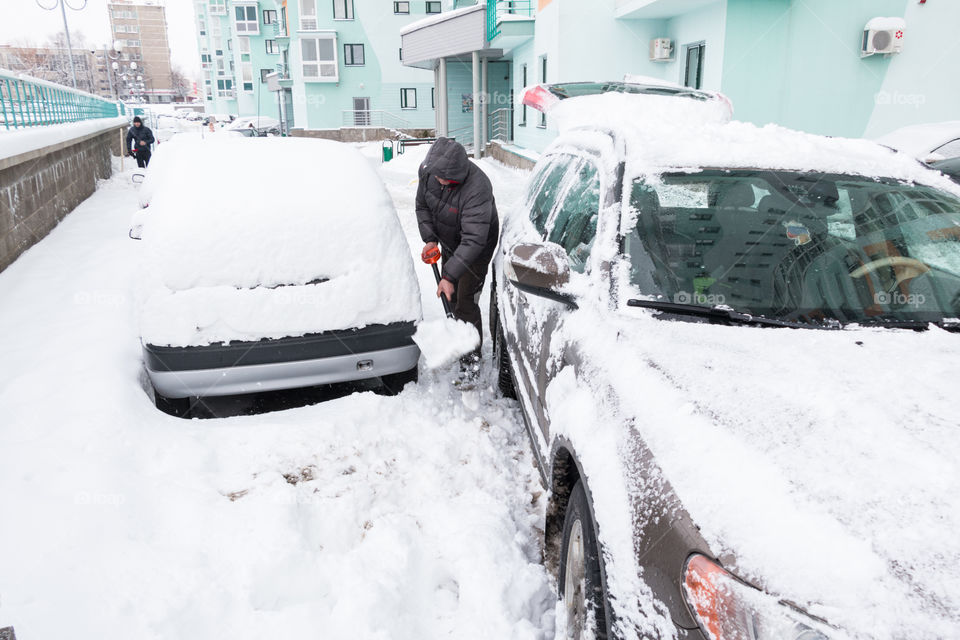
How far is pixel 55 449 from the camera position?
3.10 m

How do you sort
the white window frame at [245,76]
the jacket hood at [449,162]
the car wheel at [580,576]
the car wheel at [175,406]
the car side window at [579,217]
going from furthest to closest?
the white window frame at [245,76] < the jacket hood at [449,162] < the car wheel at [175,406] < the car side window at [579,217] < the car wheel at [580,576]

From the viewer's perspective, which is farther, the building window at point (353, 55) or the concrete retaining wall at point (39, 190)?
the building window at point (353, 55)

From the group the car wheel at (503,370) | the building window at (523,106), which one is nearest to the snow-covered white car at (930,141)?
the car wheel at (503,370)

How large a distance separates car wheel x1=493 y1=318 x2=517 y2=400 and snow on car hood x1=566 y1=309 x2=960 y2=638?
196 cm

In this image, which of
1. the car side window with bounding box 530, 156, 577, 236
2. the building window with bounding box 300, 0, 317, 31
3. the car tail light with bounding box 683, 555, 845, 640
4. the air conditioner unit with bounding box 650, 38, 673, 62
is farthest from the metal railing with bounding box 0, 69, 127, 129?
the building window with bounding box 300, 0, 317, 31

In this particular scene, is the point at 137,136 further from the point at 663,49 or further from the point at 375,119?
the point at 375,119

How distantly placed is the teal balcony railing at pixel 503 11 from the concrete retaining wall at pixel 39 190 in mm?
11315

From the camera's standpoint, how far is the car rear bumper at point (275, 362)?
11.1 feet

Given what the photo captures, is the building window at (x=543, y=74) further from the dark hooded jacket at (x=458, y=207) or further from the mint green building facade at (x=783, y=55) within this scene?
the dark hooded jacket at (x=458, y=207)

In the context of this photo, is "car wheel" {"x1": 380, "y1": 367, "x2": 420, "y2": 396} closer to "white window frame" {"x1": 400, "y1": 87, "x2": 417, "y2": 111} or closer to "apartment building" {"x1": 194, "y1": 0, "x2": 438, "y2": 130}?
"apartment building" {"x1": 194, "y1": 0, "x2": 438, "y2": 130}

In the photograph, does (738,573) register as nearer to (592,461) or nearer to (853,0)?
(592,461)

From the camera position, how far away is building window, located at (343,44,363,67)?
38375mm

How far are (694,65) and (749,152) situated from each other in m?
11.6

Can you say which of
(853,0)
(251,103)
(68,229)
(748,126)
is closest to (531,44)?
(853,0)
